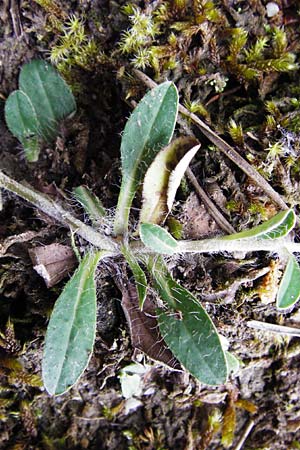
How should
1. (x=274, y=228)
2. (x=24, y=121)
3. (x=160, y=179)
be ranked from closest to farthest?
(x=274, y=228), (x=160, y=179), (x=24, y=121)

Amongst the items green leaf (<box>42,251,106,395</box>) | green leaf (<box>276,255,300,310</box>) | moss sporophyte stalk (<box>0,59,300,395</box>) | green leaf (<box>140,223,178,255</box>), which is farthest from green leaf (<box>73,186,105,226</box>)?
green leaf (<box>276,255,300,310</box>)

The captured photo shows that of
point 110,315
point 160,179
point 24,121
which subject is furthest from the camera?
point 24,121

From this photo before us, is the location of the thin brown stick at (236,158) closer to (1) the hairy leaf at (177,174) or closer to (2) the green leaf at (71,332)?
(1) the hairy leaf at (177,174)

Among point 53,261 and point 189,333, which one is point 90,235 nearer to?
point 53,261

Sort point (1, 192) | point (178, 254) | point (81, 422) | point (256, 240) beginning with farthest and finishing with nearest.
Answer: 1. point (81, 422)
2. point (1, 192)
3. point (178, 254)
4. point (256, 240)

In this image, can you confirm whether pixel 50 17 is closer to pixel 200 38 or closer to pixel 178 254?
pixel 200 38

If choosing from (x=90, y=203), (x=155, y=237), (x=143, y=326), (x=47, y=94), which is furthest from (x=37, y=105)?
(x=143, y=326)

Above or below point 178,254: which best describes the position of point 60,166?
above

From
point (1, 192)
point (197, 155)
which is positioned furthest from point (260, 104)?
point (1, 192)
